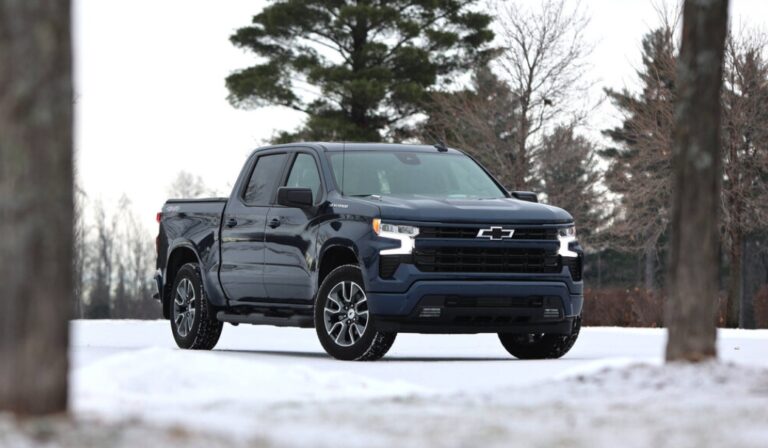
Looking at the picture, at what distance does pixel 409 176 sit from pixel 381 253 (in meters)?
1.68

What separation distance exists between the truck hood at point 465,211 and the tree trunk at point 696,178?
4.01 m

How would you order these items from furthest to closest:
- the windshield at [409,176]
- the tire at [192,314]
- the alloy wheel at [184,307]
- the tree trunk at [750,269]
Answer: the tree trunk at [750,269]
the alloy wheel at [184,307]
the tire at [192,314]
the windshield at [409,176]

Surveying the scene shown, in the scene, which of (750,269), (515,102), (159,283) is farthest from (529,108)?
Result: (750,269)

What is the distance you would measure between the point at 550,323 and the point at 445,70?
128 ft

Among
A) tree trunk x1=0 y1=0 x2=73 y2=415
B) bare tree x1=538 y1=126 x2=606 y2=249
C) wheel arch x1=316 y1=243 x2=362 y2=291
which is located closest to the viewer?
tree trunk x1=0 y1=0 x2=73 y2=415

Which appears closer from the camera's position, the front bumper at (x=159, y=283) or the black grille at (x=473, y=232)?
the black grille at (x=473, y=232)

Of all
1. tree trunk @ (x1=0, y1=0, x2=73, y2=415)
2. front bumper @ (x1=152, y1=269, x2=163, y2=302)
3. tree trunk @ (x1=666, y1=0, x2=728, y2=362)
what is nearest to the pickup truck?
front bumper @ (x1=152, y1=269, x2=163, y2=302)

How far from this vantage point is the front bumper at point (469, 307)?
12.9m

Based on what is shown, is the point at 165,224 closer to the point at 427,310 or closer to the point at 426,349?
the point at 426,349

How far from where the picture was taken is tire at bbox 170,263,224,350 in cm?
1570

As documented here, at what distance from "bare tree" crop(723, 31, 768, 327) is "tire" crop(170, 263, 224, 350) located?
18.7m

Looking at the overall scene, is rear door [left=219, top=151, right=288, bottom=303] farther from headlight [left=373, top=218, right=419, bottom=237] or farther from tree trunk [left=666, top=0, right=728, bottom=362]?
tree trunk [left=666, top=0, right=728, bottom=362]

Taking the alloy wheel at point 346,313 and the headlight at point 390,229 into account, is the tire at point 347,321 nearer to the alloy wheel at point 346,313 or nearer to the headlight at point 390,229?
the alloy wheel at point 346,313

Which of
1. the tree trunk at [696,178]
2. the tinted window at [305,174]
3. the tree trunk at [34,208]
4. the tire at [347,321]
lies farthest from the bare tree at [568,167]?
the tree trunk at [34,208]
